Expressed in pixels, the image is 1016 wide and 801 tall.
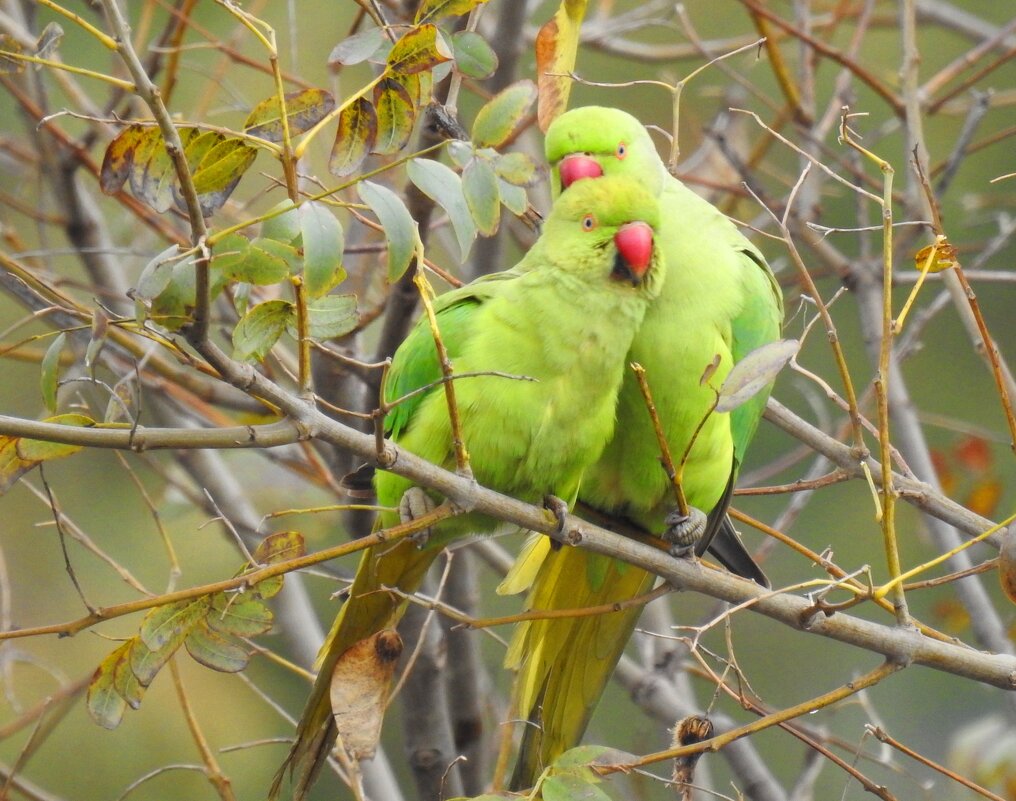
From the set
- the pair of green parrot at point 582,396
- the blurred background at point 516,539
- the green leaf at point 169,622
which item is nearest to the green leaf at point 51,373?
the green leaf at point 169,622

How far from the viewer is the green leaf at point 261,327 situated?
1276mm

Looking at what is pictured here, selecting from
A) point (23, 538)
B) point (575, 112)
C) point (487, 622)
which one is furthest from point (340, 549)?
point (23, 538)

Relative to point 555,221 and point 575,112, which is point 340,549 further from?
point 575,112

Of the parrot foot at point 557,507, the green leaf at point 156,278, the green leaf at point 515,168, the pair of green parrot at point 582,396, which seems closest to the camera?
the green leaf at point 156,278

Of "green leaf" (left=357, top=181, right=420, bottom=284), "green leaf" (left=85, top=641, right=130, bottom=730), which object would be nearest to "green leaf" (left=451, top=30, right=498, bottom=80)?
"green leaf" (left=357, top=181, right=420, bottom=284)

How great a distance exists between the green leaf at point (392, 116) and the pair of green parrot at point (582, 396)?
0.43m

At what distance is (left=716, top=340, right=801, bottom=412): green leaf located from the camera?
4.22 ft

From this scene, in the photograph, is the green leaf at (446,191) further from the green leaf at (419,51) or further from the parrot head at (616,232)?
the parrot head at (616,232)

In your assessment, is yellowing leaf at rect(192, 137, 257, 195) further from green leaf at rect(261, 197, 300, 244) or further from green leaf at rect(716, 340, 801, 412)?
green leaf at rect(716, 340, 801, 412)

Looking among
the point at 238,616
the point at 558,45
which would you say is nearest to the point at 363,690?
the point at 238,616

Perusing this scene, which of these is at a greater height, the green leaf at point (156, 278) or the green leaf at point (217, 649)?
the green leaf at point (156, 278)

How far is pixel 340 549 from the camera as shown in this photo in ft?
4.24

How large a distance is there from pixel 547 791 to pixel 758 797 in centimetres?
116

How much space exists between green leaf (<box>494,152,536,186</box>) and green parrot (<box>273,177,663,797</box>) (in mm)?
456
